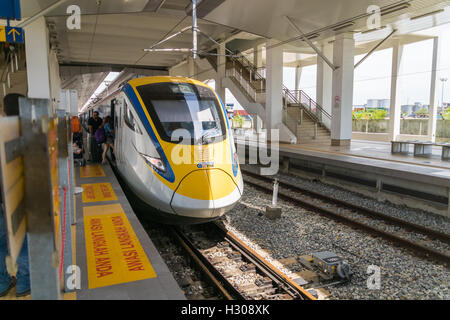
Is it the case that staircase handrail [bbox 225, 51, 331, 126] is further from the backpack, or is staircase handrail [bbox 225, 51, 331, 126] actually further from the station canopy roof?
the backpack

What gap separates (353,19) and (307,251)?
10.2 meters

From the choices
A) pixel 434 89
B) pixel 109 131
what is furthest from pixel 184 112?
pixel 434 89

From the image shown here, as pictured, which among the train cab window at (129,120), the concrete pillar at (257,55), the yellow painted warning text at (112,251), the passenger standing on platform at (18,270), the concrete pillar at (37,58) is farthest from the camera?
the concrete pillar at (257,55)

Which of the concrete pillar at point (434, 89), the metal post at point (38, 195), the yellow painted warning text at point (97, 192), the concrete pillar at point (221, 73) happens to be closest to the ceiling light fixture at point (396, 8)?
the concrete pillar at point (434, 89)

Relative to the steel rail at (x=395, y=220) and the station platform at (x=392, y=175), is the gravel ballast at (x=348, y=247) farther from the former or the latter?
the steel rail at (x=395, y=220)

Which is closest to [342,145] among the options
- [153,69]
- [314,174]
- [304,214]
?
[314,174]

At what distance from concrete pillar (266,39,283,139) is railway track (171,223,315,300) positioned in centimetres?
1155

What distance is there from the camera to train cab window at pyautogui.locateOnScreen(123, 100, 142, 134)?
5816 millimetres

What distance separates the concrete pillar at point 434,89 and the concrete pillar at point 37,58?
59.7 ft

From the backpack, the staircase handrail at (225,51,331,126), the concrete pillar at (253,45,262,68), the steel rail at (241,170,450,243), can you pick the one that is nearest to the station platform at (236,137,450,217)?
the steel rail at (241,170,450,243)

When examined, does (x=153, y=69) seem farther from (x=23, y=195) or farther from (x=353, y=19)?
(x=23, y=195)

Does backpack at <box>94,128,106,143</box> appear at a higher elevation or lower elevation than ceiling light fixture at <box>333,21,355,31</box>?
lower

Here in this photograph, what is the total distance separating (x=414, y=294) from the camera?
422 centimetres

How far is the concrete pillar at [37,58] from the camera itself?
37.4ft
